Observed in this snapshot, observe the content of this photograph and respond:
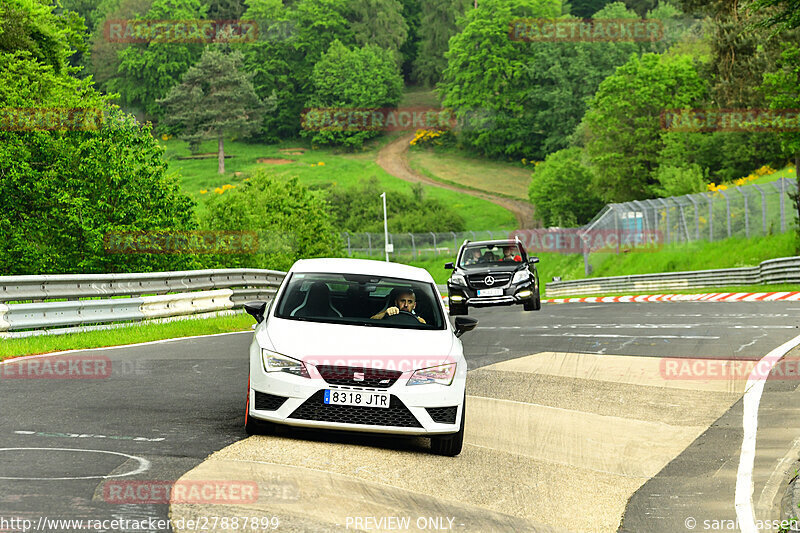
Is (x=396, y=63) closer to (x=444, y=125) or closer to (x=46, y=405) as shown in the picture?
(x=444, y=125)

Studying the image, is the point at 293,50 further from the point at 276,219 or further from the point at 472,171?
the point at 276,219

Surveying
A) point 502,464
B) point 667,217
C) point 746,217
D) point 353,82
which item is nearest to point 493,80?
point 353,82

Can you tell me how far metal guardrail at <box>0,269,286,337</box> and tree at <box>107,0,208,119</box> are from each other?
142 m

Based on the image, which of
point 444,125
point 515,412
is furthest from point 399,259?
point 515,412

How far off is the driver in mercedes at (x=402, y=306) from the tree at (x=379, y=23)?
535 ft

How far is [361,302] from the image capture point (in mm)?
9133

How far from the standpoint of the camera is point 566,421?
9.64m

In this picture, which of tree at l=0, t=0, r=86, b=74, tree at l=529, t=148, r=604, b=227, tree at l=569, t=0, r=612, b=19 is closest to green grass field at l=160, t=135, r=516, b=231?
tree at l=529, t=148, r=604, b=227

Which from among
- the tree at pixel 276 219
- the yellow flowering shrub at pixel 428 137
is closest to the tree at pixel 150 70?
the yellow flowering shrub at pixel 428 137

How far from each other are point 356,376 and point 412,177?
4525 inches

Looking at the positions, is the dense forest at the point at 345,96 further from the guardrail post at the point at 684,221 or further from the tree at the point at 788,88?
the guardrail post at the point at 684,221

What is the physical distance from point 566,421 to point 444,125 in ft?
424

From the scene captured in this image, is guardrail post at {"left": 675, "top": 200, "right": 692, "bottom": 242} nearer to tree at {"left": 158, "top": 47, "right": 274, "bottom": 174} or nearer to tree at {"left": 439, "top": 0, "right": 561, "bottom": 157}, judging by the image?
tree at {"left": 439, "top": 0, "right": 561, "bottom": 157}

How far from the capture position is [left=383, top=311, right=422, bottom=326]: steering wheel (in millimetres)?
8680
